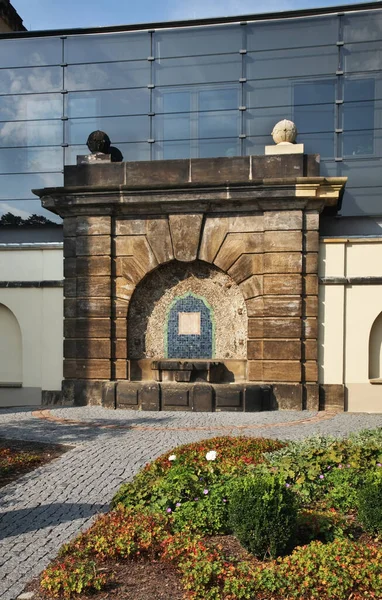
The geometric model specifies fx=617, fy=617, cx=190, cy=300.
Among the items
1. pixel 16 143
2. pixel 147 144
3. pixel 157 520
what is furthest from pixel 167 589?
pixel 16 143

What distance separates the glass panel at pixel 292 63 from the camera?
19125 millimetres

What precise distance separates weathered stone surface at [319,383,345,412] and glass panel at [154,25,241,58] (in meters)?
11.6

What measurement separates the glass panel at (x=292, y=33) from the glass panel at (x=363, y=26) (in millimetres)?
363

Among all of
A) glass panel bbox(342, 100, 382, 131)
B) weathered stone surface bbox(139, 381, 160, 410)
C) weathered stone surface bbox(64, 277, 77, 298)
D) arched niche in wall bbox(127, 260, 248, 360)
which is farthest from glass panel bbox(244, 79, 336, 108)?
weathered stone surface bbox(139, 381, 160, 410)

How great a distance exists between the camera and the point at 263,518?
201 inches

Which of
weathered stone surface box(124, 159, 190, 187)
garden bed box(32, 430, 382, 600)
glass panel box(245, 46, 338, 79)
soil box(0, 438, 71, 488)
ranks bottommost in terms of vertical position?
soil box(0, 438, 71, 488)

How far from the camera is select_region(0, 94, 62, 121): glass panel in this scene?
20766 millimetres

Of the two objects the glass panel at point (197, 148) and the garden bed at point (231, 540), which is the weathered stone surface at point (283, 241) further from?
the garden bed at point (231, 540)

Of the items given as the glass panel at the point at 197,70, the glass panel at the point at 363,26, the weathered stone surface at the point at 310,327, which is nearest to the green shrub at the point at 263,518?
the weathered stone surface at the point at 310,327

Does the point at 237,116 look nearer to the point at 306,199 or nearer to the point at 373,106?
the point at 373,106

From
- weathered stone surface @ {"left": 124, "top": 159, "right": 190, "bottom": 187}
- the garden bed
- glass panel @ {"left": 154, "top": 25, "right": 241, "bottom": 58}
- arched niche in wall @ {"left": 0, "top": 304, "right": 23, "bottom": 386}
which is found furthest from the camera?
glass panel @ {"left": 154, "top": 25, "right": 241, "bottom": 58}

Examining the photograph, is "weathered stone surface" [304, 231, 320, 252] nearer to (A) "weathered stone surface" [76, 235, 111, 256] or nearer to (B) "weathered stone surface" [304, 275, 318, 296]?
(B) "weathered stone surface" [304, 275, 318, 296]

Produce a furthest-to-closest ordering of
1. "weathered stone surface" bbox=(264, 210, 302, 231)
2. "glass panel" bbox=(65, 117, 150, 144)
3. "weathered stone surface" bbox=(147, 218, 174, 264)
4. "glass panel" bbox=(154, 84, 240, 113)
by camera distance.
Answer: "glass panel" bbox=(65, 117, 150, 144)
"glass panel" bbox=(154, 84, 240, 113)
"weathered stone surface" bbox=(147, 218, 174, 264)
"weathered stone surface" bbox=(264, 210, 302, 231)

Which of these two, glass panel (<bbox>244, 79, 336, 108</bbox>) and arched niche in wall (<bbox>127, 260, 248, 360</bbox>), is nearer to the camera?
arched niche in wall (<bbox>127, 260, 248, 360</bbox>)
